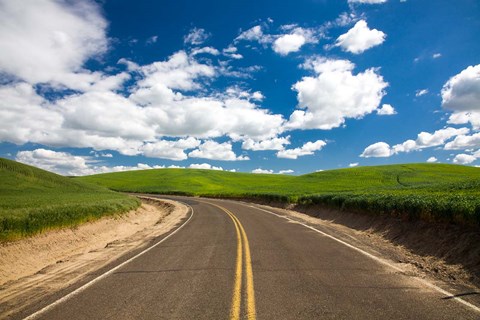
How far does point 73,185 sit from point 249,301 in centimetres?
4611

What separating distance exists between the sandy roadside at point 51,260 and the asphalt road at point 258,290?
1.08m

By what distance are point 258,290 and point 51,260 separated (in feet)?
32.6

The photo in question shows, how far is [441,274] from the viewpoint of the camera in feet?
26.9

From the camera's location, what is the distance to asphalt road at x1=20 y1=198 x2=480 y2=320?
18.5 ft

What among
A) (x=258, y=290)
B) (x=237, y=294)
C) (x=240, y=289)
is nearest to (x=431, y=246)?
(x=258, y=290)

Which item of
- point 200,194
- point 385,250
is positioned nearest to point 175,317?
point 385,250

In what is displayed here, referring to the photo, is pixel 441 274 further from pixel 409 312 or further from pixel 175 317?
pixel 175 317

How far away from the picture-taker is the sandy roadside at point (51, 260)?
288 inches

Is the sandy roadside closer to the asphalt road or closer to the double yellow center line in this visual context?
the asphalt road

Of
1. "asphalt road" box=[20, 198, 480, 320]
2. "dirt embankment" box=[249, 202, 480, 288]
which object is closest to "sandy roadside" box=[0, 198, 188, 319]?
"asphalt road" box=[20, 198, 480, 320]

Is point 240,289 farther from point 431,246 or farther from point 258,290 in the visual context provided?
point 431,246

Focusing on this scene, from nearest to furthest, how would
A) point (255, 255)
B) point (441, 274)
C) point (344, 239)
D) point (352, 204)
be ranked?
point (441, 274) < point (255, 255) < point (344, 239) < point (352, 204)

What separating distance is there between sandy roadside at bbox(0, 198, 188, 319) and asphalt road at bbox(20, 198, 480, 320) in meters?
1.08

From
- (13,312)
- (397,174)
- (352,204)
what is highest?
(397,174)
